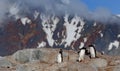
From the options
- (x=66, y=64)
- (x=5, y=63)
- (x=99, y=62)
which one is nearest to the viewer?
(x=66, y=64)

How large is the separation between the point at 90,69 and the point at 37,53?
65.6ft

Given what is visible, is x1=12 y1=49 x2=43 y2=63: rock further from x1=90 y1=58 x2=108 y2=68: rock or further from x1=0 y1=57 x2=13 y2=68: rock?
x1=90 y1=58 x2=108 y2=68: rock

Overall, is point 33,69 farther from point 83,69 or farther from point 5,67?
point 5,67

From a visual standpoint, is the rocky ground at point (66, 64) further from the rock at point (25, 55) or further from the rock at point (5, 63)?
the rock at point (25, 55)

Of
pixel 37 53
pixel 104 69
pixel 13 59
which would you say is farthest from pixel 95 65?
pixel 13 59

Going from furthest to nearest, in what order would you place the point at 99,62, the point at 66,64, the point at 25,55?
the point at 25,55 < the point at 99,62 < the point at 66,64

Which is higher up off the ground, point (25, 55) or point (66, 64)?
point (25, 55)

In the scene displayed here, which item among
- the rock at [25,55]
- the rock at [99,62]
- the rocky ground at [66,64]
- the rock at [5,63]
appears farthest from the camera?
the rock at [25,55]

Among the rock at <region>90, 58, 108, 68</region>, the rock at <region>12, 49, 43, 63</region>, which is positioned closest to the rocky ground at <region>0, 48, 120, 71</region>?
the rock at <region>90, 58, 108, 68</region>

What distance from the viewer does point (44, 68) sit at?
42.3 m

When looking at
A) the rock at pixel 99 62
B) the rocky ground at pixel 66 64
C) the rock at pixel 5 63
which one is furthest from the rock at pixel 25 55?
the rock at pixel 99 62

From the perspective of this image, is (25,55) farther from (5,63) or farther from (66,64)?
(66,64)

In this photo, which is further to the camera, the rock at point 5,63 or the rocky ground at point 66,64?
the rock at point 5,63

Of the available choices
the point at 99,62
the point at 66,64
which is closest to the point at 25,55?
the point at 99,62
